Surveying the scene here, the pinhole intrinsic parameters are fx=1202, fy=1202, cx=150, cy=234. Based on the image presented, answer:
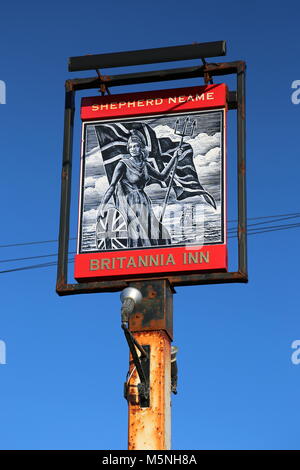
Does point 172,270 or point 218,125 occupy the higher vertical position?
point 218,125

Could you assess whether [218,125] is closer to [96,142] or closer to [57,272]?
[96,142]

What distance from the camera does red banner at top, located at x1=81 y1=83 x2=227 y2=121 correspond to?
82.7ft

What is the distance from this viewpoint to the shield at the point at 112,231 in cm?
2452

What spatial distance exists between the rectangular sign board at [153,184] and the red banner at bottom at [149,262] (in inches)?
0.8

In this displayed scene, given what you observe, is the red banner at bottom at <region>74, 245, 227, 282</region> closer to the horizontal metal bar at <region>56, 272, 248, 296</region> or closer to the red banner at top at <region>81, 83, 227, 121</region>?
the horizontal metal bar at <region>56, 272, 248, 296</region>

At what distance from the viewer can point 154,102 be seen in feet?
83.8

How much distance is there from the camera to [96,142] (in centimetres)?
2564

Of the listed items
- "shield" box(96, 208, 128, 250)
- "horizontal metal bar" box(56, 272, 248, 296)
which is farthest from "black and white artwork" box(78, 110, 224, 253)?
"horizontal metal bar" box(56, 272, 248, 296)

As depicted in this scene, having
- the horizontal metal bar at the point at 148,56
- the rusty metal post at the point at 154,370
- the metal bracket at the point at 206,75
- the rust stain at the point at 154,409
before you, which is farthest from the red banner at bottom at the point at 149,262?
the horizontal metal bar at the point at 148,56
